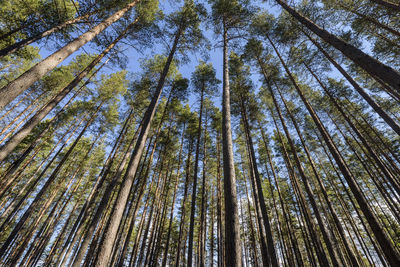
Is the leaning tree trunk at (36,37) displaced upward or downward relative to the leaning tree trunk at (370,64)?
upward

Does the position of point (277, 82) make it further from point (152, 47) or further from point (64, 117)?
point (64, 117)

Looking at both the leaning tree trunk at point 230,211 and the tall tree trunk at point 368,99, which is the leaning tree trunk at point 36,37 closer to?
the leaning tree trunk at point 230,211

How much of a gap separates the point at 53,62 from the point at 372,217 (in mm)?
9253

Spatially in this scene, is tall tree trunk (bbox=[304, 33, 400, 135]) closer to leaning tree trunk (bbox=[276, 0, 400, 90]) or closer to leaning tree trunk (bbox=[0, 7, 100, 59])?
leaning tree trunk (bbox=[276, 0, 400, 90])

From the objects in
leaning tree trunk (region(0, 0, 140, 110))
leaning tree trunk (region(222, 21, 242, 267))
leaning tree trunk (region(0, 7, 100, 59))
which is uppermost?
leaning tree trunk (region(0, 7, 100, 59))

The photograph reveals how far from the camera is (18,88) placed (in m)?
2.87

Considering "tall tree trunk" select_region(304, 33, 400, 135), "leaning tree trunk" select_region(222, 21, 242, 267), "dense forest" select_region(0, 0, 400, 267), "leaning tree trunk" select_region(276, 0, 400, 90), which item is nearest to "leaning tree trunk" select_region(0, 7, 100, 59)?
"dense forest" select_region(0, 0, 400, 267)

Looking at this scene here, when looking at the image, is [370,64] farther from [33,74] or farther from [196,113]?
[196,113]

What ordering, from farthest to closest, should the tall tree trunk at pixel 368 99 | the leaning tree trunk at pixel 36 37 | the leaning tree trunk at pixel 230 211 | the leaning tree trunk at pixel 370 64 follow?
1. the tall tree trunk at pixel 368 99
2. the leaning tree trunk at pixel 36 37
3. the leaning tree trunk at pixel 230 211
4. the leaning tree trunk at pixel 370 64

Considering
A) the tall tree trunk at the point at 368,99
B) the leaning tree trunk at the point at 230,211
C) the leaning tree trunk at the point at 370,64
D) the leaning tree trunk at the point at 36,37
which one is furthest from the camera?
the tall tree trunk at the point at 368,99

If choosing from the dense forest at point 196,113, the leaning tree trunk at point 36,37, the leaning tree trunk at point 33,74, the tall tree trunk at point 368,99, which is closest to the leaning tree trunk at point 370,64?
the dense forest at point 196,113

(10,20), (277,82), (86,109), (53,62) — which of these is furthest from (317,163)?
(10,20)

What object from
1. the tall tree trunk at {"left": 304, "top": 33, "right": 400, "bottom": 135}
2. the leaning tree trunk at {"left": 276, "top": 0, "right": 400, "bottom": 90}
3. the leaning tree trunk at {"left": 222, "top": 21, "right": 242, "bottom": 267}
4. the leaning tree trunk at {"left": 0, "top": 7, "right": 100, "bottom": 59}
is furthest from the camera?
the tall tree trunk at {"left": 304, "top": 33, "right": 400, "bottom": 135}

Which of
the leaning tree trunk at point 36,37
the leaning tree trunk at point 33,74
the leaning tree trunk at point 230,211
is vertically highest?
the leaning tree trunk at point 36,37
